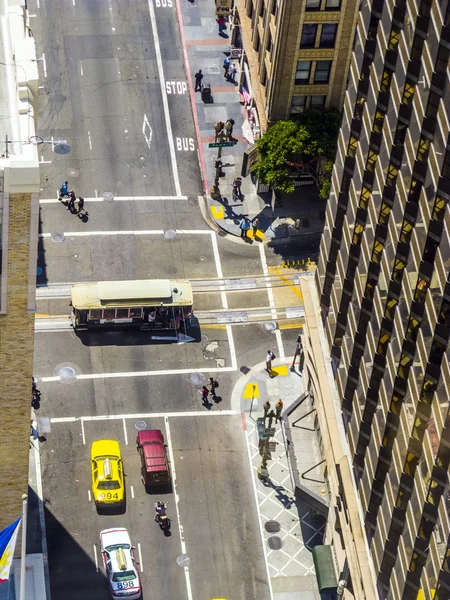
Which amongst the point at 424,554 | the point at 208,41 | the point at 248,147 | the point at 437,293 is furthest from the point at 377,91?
the point at 208,41

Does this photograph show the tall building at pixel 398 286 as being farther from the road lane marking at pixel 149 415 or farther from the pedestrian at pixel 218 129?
the pedestrian at pixel 218 129

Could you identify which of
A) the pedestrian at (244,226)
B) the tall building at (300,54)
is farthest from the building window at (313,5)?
the pedestrian at (244,226)

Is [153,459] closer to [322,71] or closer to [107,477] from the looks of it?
[107,477]

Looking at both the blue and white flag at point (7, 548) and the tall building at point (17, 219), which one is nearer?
the tall building at point (17, 219)

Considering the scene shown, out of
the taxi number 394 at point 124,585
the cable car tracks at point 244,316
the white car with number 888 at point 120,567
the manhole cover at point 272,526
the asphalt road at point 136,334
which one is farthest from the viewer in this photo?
the cable car tracks at point 244,316

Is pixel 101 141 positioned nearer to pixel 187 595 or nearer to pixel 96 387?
pixel 96 387

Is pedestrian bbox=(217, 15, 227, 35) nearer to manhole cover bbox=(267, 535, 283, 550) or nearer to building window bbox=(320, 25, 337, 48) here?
building window bbox=(320, 25, 337, 48)

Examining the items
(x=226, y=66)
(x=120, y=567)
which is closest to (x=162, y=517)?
(x=120, y=567)
